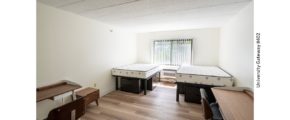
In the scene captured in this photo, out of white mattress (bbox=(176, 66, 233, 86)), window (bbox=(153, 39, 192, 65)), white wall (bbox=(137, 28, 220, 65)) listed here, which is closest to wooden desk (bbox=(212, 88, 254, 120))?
white mattress (bbox=(176, 66, 233, 86))

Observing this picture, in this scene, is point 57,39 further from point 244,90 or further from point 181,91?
point 244,90

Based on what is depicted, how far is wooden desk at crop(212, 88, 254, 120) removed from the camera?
4.29 ft

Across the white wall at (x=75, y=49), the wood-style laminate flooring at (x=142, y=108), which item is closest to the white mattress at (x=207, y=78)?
Answer: the wood-style laminate flooring at (x=142, y=108)

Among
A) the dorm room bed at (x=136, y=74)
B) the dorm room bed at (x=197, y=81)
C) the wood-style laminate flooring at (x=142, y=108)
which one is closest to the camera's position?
the wood-style laminate flooring at (x=142, y=108)

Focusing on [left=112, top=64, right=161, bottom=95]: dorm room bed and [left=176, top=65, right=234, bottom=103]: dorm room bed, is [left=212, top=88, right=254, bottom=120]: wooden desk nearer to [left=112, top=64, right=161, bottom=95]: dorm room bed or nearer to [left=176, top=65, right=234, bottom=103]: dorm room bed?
[left=176, top=65, right=234, bottom=103]: dorm room bed

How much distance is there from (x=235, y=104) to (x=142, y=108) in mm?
1684

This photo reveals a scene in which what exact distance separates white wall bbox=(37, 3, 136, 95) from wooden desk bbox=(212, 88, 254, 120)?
8.52 ft

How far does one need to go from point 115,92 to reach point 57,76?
168cm

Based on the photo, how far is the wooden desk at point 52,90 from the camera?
1770 millimetres

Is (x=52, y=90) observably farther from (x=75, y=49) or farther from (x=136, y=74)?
(x=136, y=74)

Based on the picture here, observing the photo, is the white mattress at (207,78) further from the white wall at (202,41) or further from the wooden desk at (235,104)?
the white wall at (202,41)

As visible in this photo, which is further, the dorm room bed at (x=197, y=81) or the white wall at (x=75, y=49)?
the dorm room bed at (x=197, y=81)

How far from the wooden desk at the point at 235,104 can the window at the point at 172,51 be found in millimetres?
2558
